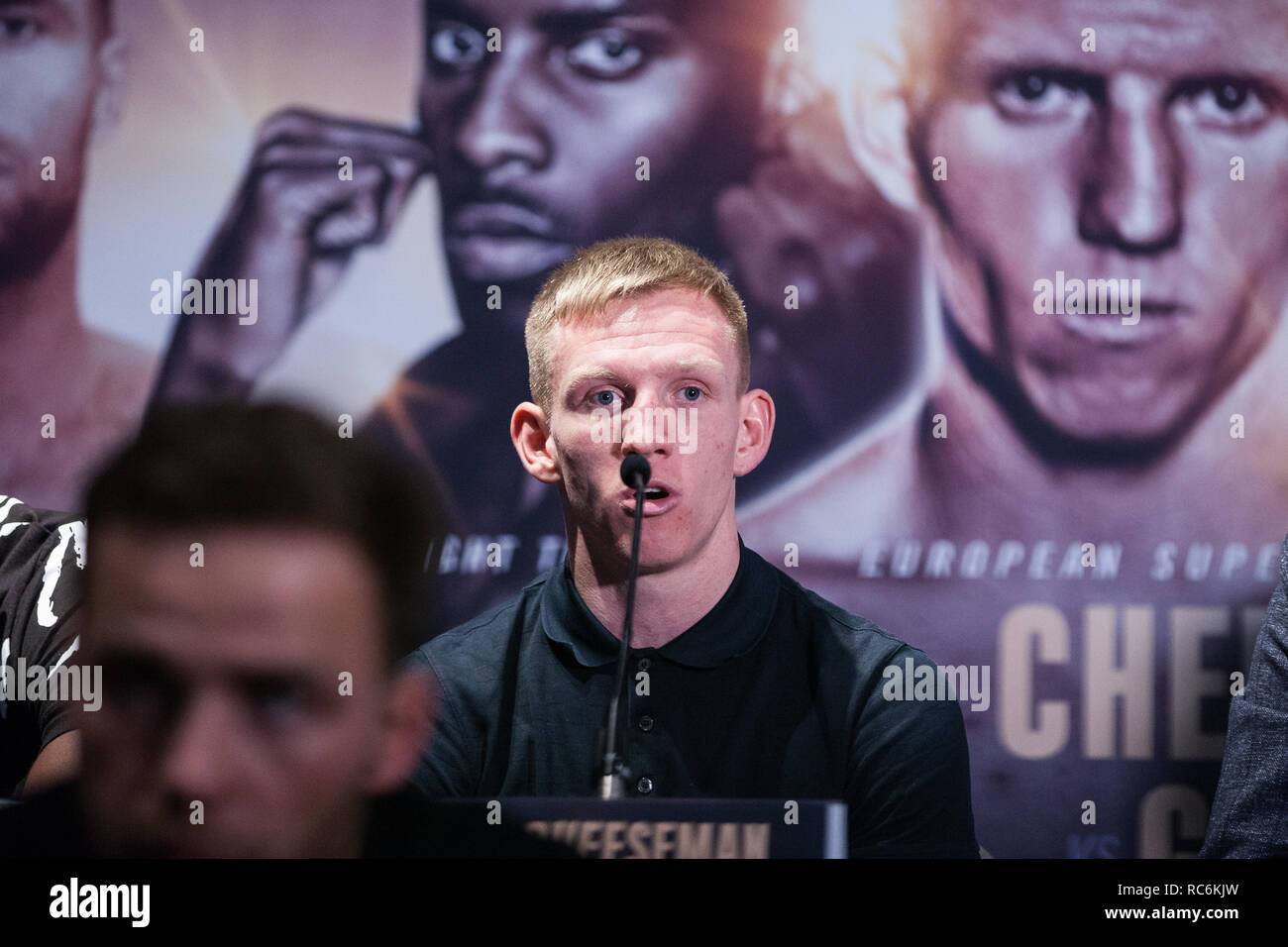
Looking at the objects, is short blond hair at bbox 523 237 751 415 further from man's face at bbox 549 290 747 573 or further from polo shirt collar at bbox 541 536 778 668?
polo shirt collar at bbox 541 536 778 668

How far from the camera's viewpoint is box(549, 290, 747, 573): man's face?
210 centimetres

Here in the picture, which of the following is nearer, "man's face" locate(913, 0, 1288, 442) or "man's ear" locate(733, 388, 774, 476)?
"man's ear" locate(733, 388, 774, 476)

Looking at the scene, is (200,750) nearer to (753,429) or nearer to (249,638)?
(249,638)

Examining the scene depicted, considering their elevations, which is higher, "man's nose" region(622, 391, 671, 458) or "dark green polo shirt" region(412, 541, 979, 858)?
"man's nose" region(622, 391, 671, 458)

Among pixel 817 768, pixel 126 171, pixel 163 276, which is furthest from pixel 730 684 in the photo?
pixel 126 171

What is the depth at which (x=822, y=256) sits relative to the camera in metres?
2.45

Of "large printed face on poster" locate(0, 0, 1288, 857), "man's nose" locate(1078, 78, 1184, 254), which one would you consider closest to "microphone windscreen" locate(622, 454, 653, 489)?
"large printed face on poster" locate(0, 0, 1288, 857)

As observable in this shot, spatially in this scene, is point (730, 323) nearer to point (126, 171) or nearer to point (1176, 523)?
point (1176, 523)

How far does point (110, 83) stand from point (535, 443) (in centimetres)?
124

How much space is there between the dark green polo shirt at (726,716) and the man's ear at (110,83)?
135 centimetres

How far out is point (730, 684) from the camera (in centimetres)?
220

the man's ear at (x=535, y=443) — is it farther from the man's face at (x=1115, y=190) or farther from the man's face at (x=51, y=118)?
the man's face at (x=51, y=118)

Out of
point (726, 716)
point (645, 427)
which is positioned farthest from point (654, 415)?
point (726, 716)

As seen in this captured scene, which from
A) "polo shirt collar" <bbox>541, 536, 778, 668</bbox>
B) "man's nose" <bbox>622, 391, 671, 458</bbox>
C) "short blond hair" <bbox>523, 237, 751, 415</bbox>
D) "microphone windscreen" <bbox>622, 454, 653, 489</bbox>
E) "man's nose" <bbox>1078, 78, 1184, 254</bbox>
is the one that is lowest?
"polo shirt collar" <bbox>541, 536, 778, 668</bbox>
